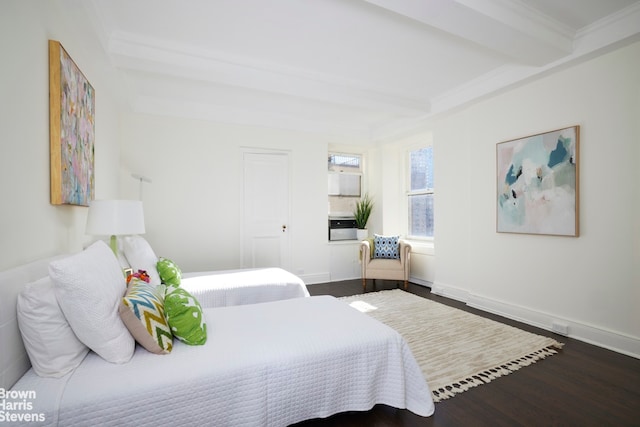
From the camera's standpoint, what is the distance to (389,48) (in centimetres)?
280

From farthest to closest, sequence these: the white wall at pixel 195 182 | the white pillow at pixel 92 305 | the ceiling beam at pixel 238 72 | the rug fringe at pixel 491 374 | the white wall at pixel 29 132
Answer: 1. the white wall at pixel 195 182
2. the ceiling beam at pixel 238 72
3. the rug fringe at pixel 491 374
4. the white wall at pixel 29 132
5. the white pillow at pixel 92 305

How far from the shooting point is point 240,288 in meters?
2.85

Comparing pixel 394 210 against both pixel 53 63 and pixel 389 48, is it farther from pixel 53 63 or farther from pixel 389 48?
pixel 53 63

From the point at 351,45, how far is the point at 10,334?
9.63 ft

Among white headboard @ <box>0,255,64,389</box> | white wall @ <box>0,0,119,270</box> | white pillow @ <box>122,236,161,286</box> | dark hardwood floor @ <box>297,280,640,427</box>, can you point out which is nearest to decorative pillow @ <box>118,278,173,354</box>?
white headboard @ <box>0,255,64,389</box>

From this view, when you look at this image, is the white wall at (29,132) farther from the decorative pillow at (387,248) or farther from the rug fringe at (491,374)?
the decorative pillow at (387,248)

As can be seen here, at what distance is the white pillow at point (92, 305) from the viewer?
1.21 metres

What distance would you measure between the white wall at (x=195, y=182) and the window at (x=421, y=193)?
1982 mm

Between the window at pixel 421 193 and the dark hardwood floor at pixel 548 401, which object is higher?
the window at pixel 421 193

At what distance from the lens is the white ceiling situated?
2.25m

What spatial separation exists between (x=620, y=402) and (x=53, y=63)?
3932 mm

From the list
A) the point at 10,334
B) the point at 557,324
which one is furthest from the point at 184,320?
the point at 557,324

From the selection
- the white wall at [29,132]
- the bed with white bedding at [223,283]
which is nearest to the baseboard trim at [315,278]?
the bed with white bedding at [223,283]

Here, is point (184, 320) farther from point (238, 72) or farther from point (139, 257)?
point (238, 72)
